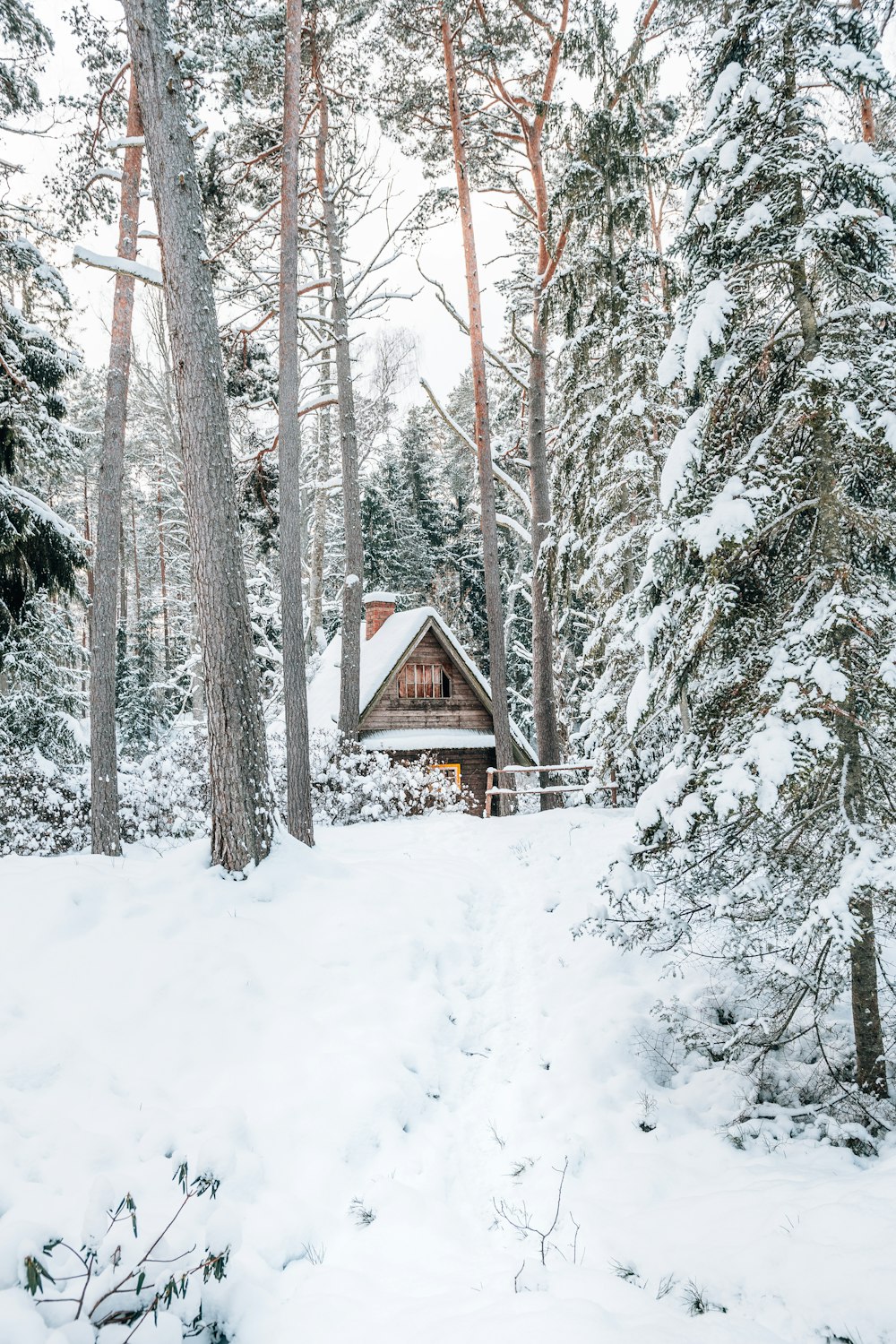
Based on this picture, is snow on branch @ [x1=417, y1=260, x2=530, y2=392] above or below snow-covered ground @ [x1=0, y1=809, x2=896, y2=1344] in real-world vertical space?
above

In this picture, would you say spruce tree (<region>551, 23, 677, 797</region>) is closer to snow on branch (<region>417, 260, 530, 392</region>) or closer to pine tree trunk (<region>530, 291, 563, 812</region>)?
pine tree trunk (<region>530, 291, 563, 812</region>)

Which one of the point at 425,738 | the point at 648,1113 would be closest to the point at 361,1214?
the point at 648,1113

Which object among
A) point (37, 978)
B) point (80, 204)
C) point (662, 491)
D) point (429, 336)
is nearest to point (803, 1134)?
point (662, 491)

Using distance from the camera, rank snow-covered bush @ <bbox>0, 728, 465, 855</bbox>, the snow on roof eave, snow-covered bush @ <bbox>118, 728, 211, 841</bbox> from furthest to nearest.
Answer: the snow on roof eave < snow-covered bush @ <bbox>118, 728, 211, 841</bbox> < snow-covered bush @ <bbox>0, 728, 465, 855</bbox>

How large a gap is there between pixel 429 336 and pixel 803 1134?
2236 cm

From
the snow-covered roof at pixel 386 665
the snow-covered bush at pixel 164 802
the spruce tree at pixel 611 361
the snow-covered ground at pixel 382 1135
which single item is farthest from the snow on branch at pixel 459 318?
the snow-covered ground at pixel 382 1135

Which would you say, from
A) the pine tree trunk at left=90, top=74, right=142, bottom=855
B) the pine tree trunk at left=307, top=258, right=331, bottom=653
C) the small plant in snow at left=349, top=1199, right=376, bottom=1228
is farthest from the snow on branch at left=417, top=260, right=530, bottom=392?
the small plant in snow at left=349, top=1199, right=376, bottom=1228

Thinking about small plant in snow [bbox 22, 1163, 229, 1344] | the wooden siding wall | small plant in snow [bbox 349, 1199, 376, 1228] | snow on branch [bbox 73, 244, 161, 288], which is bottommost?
small plant in snow [bbox 349, 1199, 376, 1228]

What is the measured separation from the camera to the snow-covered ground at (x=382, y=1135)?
2566 millimetres

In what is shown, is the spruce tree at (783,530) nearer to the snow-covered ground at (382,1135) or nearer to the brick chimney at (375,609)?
the snow-covered ground at (382,1135)

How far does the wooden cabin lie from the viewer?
16.0 m

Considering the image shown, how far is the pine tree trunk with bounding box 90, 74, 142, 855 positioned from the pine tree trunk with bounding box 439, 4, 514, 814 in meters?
5.59

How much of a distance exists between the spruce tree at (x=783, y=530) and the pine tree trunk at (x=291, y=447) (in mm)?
4577

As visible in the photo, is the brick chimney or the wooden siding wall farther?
the brick chimney
